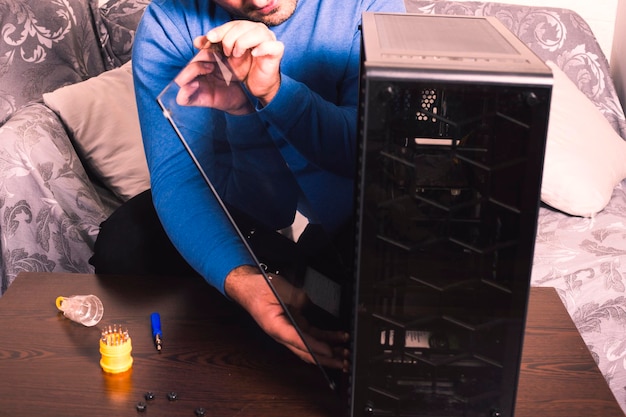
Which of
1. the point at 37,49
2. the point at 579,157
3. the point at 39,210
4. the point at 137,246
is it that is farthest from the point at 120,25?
the point at 579,157

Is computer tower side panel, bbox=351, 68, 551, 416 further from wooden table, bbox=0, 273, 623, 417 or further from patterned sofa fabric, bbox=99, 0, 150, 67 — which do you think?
patterned sofa fabric, bbox=99, 0, 150, 67

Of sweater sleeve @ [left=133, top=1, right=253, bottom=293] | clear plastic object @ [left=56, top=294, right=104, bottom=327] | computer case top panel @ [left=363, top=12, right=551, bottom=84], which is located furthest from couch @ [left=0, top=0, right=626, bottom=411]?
→ computer case top panel @ [left=363, top=12, right=551, bottom=84]

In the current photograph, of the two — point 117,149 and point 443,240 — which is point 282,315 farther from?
point 117,149

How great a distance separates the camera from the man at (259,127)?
0.82 m

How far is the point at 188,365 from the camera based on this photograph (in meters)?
0.92

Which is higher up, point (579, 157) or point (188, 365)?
point (188, 365)

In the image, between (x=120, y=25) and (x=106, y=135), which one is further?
(x=120, y=25)

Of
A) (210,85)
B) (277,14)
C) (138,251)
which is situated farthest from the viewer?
(138,251)

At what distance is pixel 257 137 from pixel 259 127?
0.05 ft

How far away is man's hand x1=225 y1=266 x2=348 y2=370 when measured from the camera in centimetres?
83

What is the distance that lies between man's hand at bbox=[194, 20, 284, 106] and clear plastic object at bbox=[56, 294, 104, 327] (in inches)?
14.8

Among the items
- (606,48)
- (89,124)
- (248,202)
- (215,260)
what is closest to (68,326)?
(215,260)

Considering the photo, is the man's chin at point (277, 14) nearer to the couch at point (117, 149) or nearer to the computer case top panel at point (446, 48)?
the computer case top panel at point (446, 48)

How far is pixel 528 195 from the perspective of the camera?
64cm
